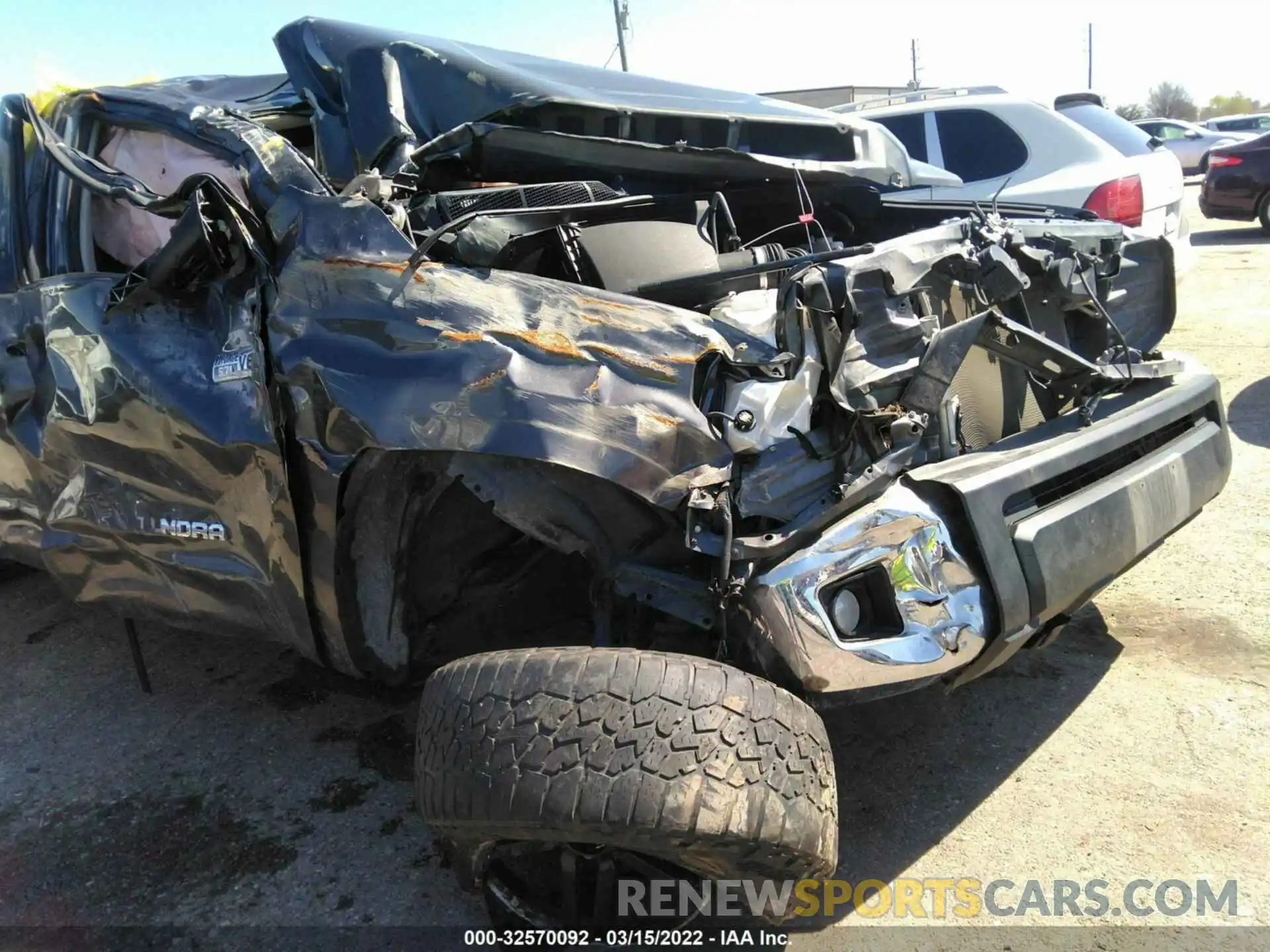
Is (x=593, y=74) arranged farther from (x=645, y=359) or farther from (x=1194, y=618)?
(x=1194, y=618)

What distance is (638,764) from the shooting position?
1.74 meters

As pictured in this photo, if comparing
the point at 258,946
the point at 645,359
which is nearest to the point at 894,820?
the point at 645,359

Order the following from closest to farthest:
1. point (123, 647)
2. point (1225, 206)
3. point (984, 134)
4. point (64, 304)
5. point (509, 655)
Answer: point (509, 655), point (64, 304), point (123, 647), point (984, 134), point (1225, 206)

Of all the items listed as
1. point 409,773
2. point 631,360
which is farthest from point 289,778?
point 631,360

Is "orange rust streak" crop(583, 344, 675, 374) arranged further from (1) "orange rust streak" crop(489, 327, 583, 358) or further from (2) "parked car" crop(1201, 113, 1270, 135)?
(2) "parked car" crop(1201, 113, 1270, 135)

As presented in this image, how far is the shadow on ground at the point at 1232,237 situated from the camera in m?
12.2

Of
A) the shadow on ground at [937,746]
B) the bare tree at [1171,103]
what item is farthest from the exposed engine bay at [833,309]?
the bare tree at [1171,103]

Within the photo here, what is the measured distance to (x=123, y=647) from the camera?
385cm

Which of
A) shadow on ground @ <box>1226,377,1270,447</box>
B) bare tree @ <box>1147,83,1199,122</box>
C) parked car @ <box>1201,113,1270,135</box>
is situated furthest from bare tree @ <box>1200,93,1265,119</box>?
shadow on ground @ <box>1226,377,1270,447</box>

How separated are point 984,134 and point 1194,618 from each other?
4772mm

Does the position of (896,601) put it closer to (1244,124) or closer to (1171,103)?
(1244,124)

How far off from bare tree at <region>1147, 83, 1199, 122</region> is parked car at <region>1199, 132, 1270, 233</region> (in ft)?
182

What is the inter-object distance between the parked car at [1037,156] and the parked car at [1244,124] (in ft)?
61.7

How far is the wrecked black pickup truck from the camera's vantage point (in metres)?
1.91
